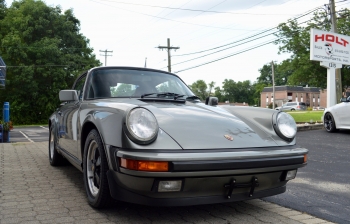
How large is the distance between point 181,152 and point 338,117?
9.24m

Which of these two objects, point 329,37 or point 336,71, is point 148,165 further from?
point 336,71

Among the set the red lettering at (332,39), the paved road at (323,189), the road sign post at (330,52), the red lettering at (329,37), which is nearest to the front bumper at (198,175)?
the paved road at (323,189)

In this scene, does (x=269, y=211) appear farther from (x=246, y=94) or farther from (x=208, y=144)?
(x=246, y=94)

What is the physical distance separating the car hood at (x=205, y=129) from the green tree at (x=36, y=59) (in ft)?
104

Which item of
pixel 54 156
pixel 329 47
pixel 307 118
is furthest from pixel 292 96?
pixel 54 156

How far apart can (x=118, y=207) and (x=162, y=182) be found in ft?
2.98

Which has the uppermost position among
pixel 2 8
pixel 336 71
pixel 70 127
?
pixel 2 8

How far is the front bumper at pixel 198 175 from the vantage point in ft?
8.19

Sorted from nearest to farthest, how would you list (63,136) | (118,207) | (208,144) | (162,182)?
(162,182) → (208,144) → (118,207) → (63,136)

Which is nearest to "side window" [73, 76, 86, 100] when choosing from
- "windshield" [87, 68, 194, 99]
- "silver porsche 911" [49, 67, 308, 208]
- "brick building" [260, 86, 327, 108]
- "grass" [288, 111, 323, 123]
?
"windshield" [87, 68, 194, 99]

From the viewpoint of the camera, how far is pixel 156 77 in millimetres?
4305

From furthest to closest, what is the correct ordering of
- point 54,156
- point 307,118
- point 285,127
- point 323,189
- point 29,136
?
point 307,118
point 29,136
point 54,156
point 323,189
point 285,127

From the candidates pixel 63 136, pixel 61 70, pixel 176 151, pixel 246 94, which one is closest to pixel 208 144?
pixel 176 151

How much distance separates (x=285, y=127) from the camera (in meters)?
3.30
